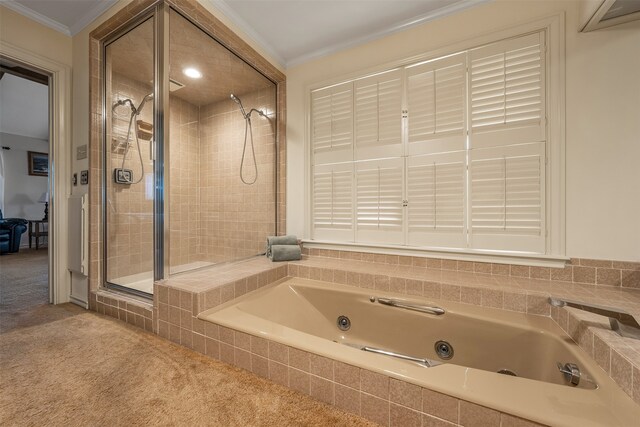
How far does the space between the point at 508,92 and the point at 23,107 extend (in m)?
6.75

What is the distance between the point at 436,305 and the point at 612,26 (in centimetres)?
191

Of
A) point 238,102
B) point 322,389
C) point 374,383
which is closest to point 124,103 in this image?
point 238,102

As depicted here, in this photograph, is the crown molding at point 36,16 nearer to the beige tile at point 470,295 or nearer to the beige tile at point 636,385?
the beige tile at point 470,295

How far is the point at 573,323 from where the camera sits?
3.69ft

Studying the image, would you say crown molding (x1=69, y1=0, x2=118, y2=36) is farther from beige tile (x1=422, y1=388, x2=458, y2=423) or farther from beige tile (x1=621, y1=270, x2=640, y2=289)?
beige tile (x1=621, y1=270, x2=640, y2=289)

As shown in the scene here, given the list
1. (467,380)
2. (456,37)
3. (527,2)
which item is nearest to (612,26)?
(527,2)

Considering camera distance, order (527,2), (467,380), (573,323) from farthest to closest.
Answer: (527,2) → (573,323) → (467,380)

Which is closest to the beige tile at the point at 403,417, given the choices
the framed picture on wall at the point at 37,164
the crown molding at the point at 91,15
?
the crown molding at the point at 91,15

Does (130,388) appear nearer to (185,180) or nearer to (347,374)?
(347,374)

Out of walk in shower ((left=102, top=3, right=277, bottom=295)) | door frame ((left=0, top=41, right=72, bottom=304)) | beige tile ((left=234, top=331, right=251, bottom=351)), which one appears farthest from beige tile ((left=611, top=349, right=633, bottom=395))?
door frame ((left=0, top=41, right=72, bottom=304))

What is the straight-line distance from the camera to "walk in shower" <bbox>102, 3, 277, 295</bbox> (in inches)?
65.3

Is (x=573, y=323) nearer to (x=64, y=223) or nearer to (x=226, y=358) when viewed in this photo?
(x=226, y=358)

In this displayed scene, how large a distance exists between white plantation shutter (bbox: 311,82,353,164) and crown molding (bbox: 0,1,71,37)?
208 cm

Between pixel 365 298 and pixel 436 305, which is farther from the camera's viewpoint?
pixel 365 298
